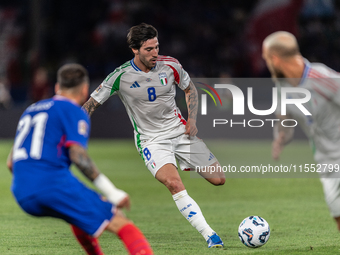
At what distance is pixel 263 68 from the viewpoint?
2248 centimetres

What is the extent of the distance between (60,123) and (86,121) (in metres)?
0.19

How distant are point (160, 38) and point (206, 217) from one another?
53.2 feet

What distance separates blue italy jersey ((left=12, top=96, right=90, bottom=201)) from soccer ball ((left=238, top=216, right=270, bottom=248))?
2.71 m

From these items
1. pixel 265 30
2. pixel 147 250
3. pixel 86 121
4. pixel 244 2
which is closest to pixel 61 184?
pixel 86 121

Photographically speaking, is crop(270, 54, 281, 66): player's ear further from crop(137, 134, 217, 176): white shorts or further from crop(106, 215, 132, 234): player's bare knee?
crop(137, 134, 217, 176): white shorts

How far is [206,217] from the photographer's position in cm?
847

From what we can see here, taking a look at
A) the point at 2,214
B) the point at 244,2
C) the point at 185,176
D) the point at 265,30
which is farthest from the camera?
the point at 244,2

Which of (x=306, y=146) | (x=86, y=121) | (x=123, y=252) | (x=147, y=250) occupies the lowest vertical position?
(x=306, y=146)

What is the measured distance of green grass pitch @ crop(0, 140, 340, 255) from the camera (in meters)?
6.27

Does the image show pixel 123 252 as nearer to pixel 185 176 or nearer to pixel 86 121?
pixel 86 121

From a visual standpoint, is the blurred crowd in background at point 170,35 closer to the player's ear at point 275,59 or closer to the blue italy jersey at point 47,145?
the player's ear at point 275,59

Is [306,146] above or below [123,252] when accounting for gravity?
below

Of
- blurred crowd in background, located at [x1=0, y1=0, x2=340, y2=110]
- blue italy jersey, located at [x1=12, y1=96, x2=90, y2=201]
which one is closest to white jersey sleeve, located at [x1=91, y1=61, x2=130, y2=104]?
blue italy jersey, located at [x1=12, y1=96, x2=90, y2=201]

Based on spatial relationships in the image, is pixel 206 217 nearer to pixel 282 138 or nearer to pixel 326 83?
pixel 282 138
